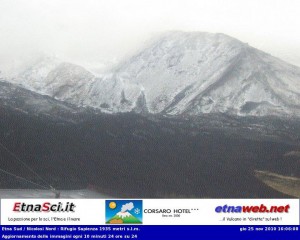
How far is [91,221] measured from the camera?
4931 centimetres

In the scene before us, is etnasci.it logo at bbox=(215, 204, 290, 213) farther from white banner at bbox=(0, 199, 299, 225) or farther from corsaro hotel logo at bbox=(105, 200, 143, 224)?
corsaro hotel logo at bbox=(105, 200, 143, 224)

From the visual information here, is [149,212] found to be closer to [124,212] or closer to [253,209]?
[124,212]

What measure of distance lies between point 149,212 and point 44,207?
35.9 feet

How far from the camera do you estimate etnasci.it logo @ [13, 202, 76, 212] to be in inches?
1959

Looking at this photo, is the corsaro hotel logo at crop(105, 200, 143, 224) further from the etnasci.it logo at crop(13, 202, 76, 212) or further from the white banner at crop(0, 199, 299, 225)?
the etnasci.it logo at crop(13, 202, 76, 212)

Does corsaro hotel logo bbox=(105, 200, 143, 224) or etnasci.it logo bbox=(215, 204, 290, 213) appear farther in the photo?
etnasci.it logo bbox=(215, 204, 290, 213)

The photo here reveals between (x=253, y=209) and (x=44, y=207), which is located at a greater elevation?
(x=44, y=207)

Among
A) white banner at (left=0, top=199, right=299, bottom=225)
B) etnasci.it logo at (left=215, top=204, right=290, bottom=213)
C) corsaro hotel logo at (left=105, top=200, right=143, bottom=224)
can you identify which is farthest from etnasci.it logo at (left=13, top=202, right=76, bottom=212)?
etnasci.it logo at (left=215, top=204, right=290, bottom=213)

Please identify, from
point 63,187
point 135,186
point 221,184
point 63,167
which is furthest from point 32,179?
point 221,184

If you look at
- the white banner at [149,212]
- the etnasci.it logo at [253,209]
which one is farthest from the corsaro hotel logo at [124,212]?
the etnasci.it logo at [253,209]

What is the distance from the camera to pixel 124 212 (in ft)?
164

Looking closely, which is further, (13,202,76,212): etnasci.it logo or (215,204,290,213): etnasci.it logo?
(215,204,290,213): etnasci.it logo

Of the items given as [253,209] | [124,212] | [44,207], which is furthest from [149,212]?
[253,209]

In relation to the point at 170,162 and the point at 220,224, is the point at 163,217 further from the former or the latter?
the point at 170,162
